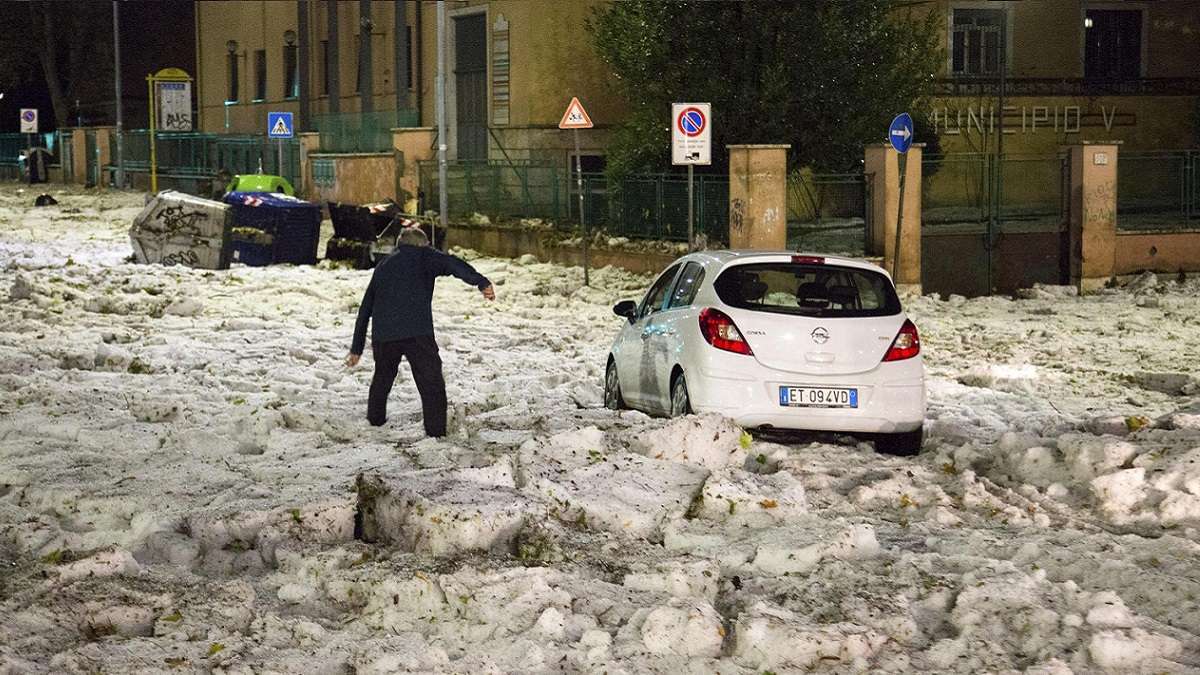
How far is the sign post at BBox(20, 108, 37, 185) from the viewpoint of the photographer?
6000 centimetres

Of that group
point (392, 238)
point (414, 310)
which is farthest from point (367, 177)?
point (414, 310)

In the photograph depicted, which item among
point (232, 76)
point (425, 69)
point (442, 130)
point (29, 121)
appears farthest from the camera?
point (29, 121)

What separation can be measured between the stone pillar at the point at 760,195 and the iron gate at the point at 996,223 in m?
2.34


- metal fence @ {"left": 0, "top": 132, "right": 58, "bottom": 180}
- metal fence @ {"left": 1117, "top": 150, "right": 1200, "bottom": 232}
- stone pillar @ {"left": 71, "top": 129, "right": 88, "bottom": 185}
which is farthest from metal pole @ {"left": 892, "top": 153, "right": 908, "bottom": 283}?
metal fence @ {"left": 0, "top": 132, "right": 58, "bottom": 180}

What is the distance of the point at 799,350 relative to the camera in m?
11.8

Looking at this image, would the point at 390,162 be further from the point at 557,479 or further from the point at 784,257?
the point at 557,479

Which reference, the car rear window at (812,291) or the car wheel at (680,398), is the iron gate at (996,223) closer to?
the car rear window at (812,291)

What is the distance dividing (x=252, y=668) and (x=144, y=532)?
2.35 m

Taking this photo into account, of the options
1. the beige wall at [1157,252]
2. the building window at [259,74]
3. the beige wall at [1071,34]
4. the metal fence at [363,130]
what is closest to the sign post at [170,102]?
the metal fence at [363,130]

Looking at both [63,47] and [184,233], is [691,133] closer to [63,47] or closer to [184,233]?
[184,233]

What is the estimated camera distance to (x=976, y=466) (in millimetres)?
11250

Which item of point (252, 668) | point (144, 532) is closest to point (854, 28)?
point (144, 532)

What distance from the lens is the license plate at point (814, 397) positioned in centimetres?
1180

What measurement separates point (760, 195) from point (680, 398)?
40.2 feet
